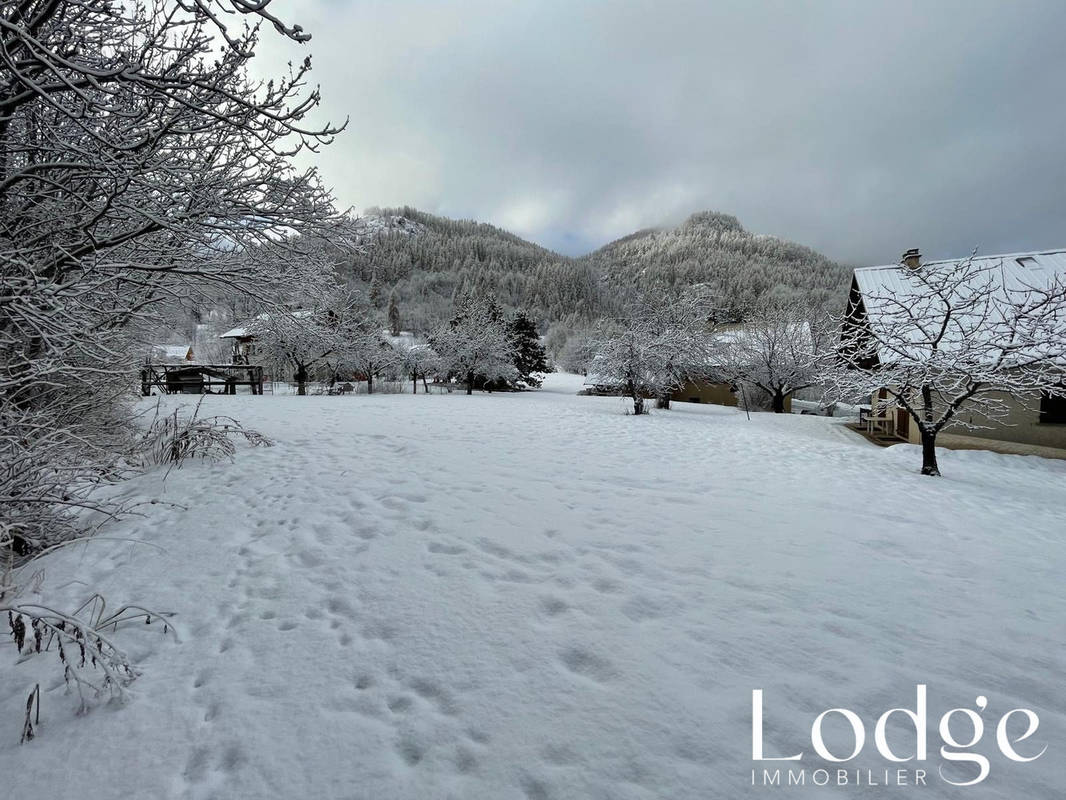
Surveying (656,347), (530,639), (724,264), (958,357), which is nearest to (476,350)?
(656,347)

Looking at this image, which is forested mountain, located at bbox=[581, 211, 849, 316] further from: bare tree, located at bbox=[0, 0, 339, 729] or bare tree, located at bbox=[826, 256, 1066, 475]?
bare tree, located at bbox=[0, 0, 339, 729]

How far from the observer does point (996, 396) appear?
42.3 feet

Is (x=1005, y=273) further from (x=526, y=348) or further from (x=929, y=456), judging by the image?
(x=526, y=348)

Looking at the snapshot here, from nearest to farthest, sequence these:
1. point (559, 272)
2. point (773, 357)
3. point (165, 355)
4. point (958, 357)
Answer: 1. point (958, 357)
2. point (165, 355)
3. point (773, 357)
4. point (559, 272)

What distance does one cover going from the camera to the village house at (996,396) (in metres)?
11.6

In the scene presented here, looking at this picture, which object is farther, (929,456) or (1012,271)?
(1012,271)

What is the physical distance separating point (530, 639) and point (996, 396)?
56.0ft

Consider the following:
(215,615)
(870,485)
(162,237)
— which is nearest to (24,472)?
(215,615)

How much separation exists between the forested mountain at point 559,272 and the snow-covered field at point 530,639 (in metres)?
82.5

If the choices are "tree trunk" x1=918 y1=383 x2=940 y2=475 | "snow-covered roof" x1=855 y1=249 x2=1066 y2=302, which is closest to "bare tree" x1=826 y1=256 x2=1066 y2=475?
"tree trunk" x1=918 y1=383 x2=940 y2=475

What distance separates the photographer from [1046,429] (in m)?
12.3

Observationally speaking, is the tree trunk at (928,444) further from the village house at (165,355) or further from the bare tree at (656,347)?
the village house at (165,355)

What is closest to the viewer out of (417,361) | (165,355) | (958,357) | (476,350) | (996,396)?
(958,357)

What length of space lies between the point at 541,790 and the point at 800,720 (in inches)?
49.7
